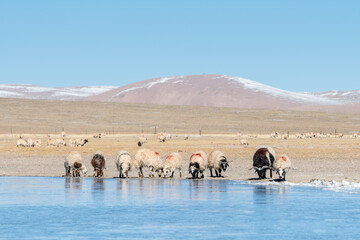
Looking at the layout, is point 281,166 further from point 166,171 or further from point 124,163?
point 124,163

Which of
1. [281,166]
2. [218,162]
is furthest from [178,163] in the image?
[281,166]

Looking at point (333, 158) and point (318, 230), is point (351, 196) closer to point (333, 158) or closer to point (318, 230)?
point (318, 230)

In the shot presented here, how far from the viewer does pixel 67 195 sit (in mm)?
21875

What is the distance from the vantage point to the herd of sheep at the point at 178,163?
92.4 ft

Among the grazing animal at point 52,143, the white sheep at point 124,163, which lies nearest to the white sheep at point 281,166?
the white sheep at point 124,163

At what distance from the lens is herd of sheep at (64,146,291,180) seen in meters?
28.2

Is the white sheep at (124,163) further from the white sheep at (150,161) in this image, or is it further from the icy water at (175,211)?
the icy water at (175,211)

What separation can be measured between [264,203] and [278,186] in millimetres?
5207

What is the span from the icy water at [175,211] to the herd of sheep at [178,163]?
253 centimetres

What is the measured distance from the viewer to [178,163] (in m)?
29.2

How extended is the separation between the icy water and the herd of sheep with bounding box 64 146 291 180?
253 centimetres

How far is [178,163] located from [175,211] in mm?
11186

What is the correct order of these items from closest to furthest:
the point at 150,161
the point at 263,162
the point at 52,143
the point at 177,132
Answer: the point at 263,162 → the point at 150,161 → the point at 52,143 → the point at 177,132

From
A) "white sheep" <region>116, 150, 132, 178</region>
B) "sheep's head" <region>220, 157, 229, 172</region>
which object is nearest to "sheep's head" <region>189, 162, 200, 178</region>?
"sheep's head" <region>220, 157, 229, 172</region>
